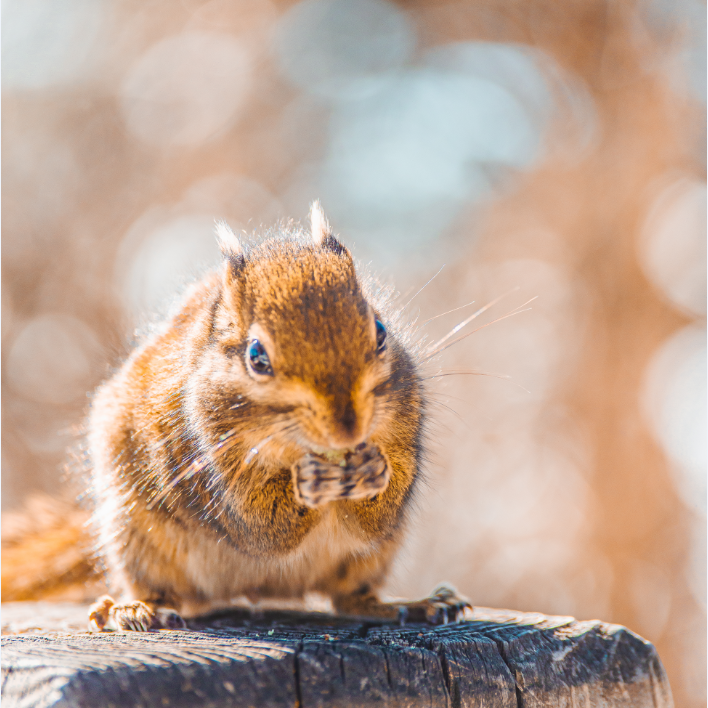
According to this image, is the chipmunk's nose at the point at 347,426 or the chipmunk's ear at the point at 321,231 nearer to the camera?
the chipmunk's nose at the point at 347,426

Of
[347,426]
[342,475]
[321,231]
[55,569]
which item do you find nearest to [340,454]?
[342,475]

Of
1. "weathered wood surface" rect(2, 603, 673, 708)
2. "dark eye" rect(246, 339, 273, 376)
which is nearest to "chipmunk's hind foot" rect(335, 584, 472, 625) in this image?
"weathered wood surface" rect(2, 603, 673, 708)

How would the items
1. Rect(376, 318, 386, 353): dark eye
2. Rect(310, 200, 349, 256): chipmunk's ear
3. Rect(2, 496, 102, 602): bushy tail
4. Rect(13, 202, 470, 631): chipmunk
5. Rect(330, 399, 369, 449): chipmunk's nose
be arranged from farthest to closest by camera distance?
Rect(2, 496, 102, 602): bushy tail < Rect(310, 200, 349, 256): chipmunk's ear < Rect(376, 318, 386, 353): dark eye < Rect(13, 202, 470, 631): chipmunk < Rect(330, 399, 369, 449): chipmunk's nose

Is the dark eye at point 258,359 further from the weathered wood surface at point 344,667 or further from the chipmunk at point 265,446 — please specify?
the weathered wood surface at point 344,667

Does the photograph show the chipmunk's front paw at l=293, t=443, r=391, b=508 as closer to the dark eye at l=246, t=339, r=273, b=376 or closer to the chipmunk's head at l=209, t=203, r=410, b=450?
the chipmunk's head at l=209, t=203, r=410, b=450

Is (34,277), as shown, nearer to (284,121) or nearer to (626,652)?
(284,121)

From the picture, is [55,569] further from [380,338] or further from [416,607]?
[380,338]

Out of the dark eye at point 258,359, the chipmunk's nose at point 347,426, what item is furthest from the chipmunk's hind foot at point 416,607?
the dark eye at point 258,359

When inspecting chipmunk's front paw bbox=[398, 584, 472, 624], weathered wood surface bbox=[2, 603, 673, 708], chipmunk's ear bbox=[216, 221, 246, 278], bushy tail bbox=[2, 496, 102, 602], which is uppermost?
chipmunk's ear bbox=[216, 221, 246, 278]
